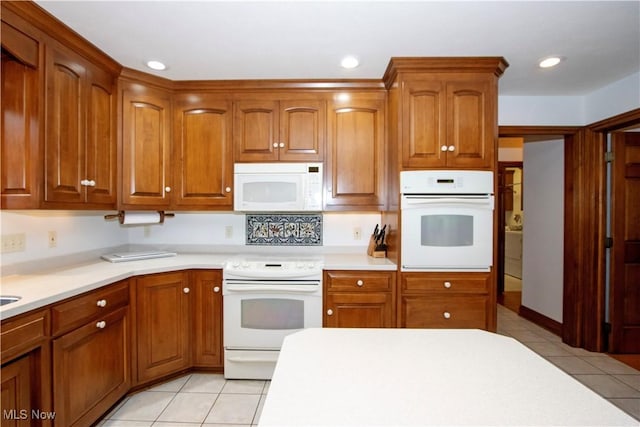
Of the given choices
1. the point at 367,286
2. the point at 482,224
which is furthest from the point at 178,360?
the point at 482,224

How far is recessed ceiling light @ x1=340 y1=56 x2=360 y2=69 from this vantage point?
2140 millimetres

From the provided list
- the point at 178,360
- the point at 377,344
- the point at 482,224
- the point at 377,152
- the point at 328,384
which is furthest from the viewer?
the point at 377,152

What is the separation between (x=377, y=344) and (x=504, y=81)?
2.55 meters

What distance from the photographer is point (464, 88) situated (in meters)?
2.20

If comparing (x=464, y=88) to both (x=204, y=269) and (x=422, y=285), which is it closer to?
(x=422, y=285)

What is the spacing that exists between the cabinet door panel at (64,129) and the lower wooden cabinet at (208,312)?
971mm

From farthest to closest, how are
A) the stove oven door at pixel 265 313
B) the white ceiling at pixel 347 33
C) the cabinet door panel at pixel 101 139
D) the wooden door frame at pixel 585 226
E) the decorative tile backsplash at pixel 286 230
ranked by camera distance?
1. the decorative tile backsplash at pixel 286 230
2. the wooden door frame at pixel 585 226
3. the stove oven door at pixel 265 313
4. the cabinet door panel at pixel 101 139
5. the white ceiling at pixel 347 33

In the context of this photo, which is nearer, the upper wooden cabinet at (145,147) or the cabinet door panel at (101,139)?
the cabinet door panel at (101,139)

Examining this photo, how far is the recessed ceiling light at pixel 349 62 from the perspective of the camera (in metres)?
2.14

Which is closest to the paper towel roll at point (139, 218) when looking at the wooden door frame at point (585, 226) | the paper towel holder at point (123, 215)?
the paper towel holder at point (123, 215)

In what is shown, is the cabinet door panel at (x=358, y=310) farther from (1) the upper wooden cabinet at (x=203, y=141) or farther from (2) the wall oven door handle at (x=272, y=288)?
(1) the upper wooden cabinet at (x=203, y=141)

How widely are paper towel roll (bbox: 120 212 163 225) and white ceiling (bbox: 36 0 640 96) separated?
1132 millimetres

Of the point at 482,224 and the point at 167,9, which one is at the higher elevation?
the point at 167,9

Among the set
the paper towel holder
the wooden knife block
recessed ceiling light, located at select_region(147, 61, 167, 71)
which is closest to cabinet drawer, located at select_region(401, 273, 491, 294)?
the wooden knife block
